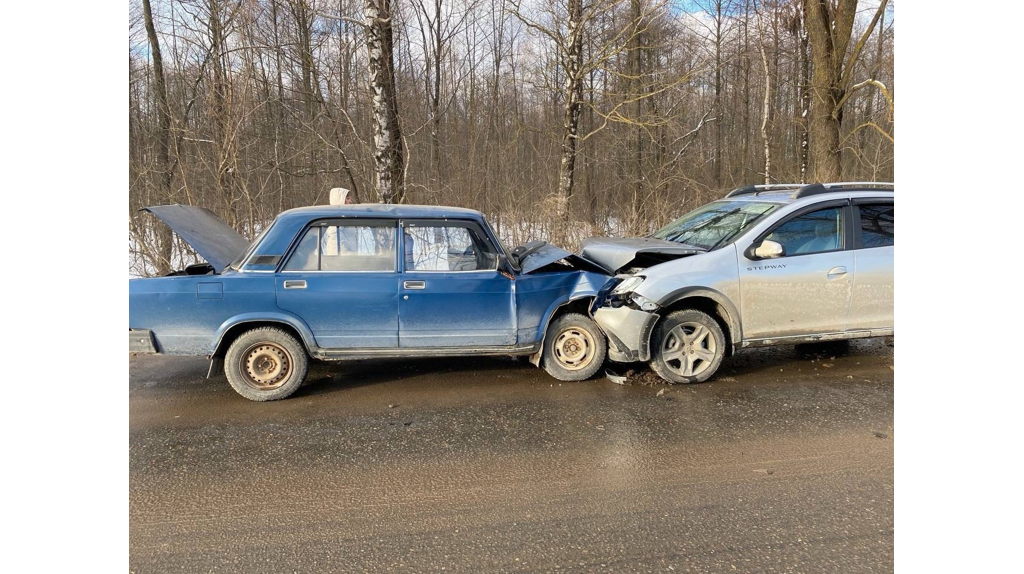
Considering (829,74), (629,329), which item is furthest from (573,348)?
(829,74)

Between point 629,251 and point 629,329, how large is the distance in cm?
96

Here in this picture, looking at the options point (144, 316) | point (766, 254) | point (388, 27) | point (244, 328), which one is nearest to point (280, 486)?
point (244, 328)

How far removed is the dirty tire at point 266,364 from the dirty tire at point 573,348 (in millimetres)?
2319

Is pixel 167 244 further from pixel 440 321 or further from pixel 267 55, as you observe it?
pixel 267 55

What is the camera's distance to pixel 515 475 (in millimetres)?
3730

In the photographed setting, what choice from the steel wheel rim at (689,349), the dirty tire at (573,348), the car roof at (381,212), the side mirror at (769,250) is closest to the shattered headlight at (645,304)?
the steel wheel rim at (689,349)

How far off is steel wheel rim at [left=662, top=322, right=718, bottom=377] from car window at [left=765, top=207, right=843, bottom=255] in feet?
3.85

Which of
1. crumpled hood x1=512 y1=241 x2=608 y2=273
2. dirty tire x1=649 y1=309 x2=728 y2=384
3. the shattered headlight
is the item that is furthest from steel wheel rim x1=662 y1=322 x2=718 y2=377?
crumpled hood x1=512 y1=241 x2=608 y2=273

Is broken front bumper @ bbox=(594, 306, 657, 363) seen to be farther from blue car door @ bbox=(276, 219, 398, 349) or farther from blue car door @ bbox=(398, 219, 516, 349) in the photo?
blue car door @ bbox=(276, 219, 398, 349)

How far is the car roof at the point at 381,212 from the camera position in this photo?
212 inches

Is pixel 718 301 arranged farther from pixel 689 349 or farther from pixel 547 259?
pixel 547 259

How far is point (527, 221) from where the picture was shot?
13.5m

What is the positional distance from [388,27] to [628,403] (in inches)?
293

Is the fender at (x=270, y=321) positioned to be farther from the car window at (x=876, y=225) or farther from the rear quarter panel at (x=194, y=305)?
the car window at (x=876, y=225)
